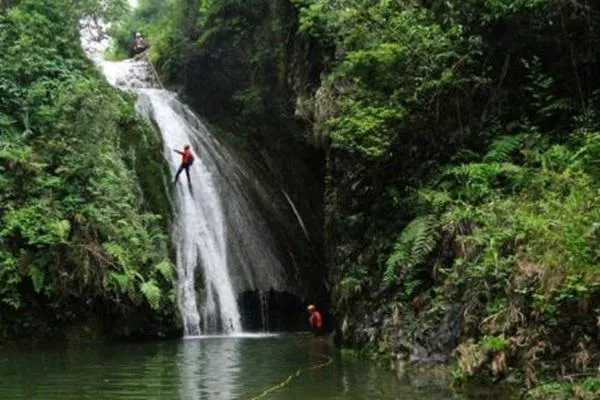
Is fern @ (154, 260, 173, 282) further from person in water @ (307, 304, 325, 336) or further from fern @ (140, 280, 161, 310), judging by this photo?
person in water @ (307, 304, 325, 336)

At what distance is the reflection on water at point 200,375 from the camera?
9.44 m

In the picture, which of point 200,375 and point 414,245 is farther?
point 414,245

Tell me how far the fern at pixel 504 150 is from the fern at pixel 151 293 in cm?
800

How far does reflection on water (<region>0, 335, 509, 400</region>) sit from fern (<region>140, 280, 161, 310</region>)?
3.52 ft

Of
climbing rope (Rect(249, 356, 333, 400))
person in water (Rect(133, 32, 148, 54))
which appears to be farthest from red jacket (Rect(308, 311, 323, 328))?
person in water (Rect(133, 32, 148, 54))

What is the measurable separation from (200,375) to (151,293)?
5.88 metres

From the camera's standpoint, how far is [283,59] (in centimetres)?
2328

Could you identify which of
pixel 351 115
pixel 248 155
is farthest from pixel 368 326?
pixel 248 155

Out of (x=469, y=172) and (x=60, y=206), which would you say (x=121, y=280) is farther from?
(x=469, y=172)

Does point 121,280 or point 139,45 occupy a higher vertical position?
point 139,45

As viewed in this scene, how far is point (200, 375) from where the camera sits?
11.2 metres

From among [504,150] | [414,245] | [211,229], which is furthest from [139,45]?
[414,245]

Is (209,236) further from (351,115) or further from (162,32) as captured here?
(162,32)

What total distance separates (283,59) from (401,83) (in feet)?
30.4
